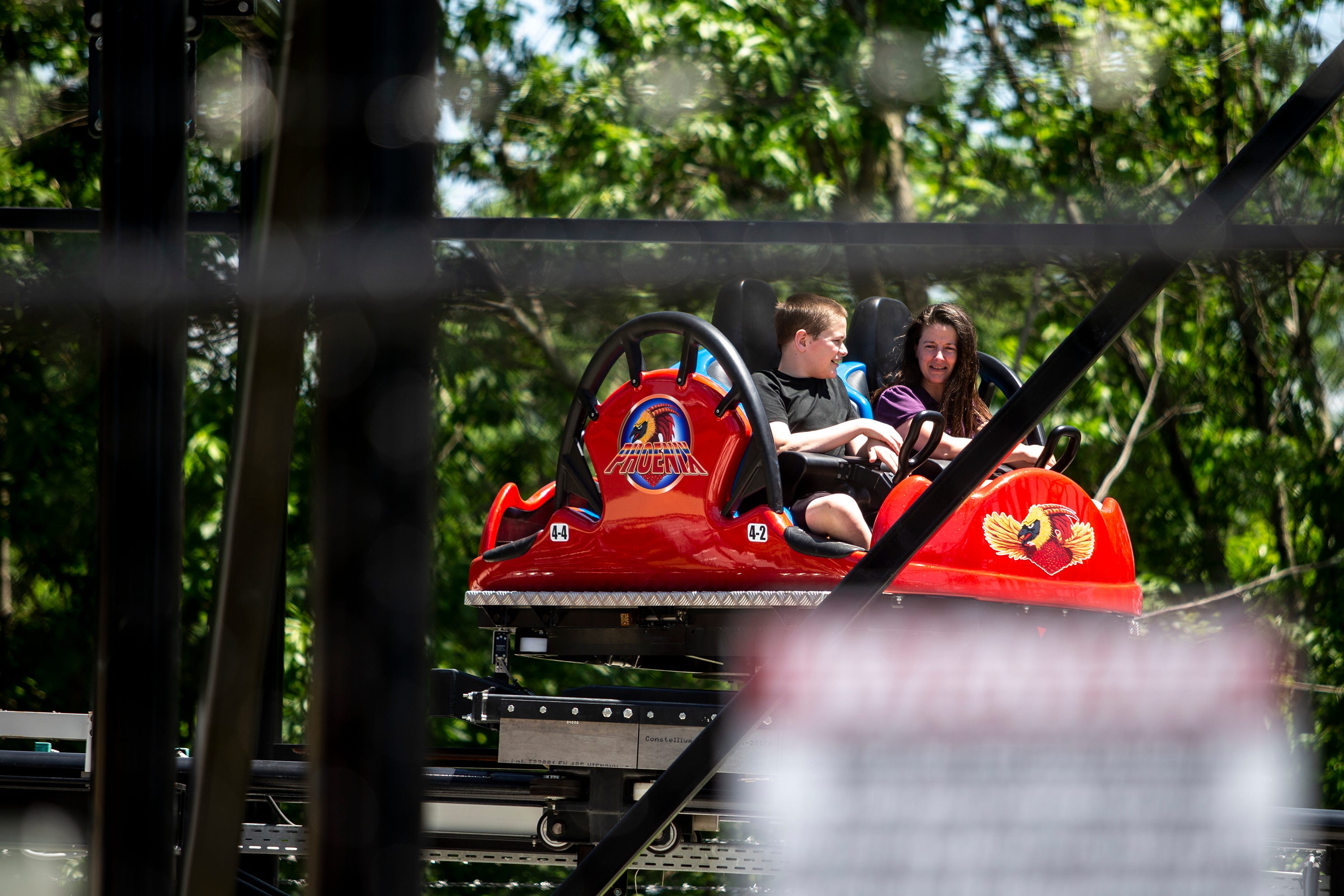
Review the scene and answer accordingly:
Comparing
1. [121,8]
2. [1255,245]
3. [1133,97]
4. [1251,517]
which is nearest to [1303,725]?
[1251,517]

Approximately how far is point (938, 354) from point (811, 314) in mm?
489

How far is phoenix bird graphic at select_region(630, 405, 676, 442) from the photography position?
3332mm

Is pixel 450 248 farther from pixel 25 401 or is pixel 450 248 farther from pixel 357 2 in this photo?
pixel 357 2

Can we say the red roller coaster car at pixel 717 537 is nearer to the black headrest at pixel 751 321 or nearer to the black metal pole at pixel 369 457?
the black headrest at pixel 751 321

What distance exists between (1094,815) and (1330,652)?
7360 mm

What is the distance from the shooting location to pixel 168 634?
1.57 meters

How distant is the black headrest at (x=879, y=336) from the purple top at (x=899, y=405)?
0.84ft

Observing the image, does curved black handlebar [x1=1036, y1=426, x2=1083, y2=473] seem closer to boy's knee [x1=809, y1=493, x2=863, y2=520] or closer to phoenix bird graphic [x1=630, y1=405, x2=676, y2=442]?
boy's knee [x1=809, y1=493, x2=863, y2=520]

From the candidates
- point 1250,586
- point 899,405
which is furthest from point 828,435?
point 1250,586

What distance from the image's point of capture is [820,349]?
12.0ft

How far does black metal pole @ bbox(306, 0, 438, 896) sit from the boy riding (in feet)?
8.05

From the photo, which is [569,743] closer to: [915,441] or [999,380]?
[915,441]

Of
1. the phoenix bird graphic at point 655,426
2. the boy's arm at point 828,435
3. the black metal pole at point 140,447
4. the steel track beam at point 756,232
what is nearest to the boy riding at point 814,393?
the boy's arm at point 828,435

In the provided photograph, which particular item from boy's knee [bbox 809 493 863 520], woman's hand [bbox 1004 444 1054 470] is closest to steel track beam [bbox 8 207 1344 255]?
boy's knee [bbox 809 493 863 520]
